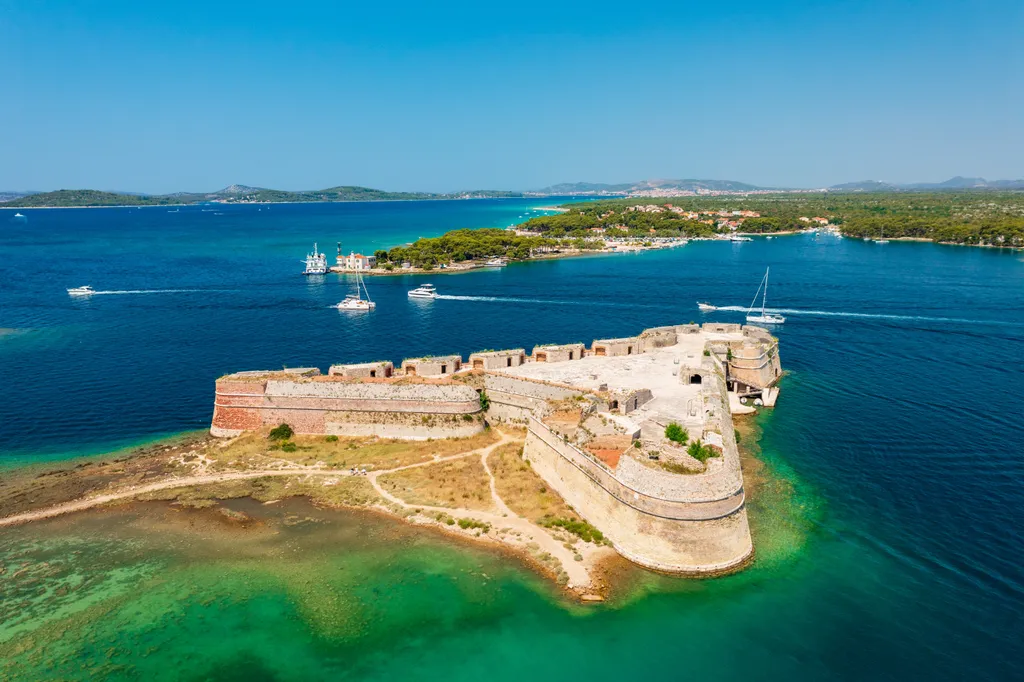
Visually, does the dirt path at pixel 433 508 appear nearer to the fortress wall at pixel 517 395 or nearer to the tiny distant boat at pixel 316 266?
the fortress wall at pixel 517 395

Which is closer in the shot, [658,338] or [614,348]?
[614,348]

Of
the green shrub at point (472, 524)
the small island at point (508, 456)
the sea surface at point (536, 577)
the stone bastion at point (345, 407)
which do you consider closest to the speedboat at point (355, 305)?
the sea surface at point (536, 577)

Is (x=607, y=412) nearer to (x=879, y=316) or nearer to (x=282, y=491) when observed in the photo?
(x=282, y=491)

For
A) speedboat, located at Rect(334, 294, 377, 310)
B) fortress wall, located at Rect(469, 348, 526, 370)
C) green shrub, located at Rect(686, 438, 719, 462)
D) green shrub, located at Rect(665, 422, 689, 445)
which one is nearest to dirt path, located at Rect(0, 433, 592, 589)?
fortress wall, located at Rect(469, 348, 526, 370)

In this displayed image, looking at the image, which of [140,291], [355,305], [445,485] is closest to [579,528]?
[445,485]

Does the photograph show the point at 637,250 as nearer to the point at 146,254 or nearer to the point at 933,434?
the point at 933,434

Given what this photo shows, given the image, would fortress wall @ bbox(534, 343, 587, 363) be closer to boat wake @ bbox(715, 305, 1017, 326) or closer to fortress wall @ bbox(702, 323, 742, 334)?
fortress wall @ bbox(702, 323, 742, 334)
